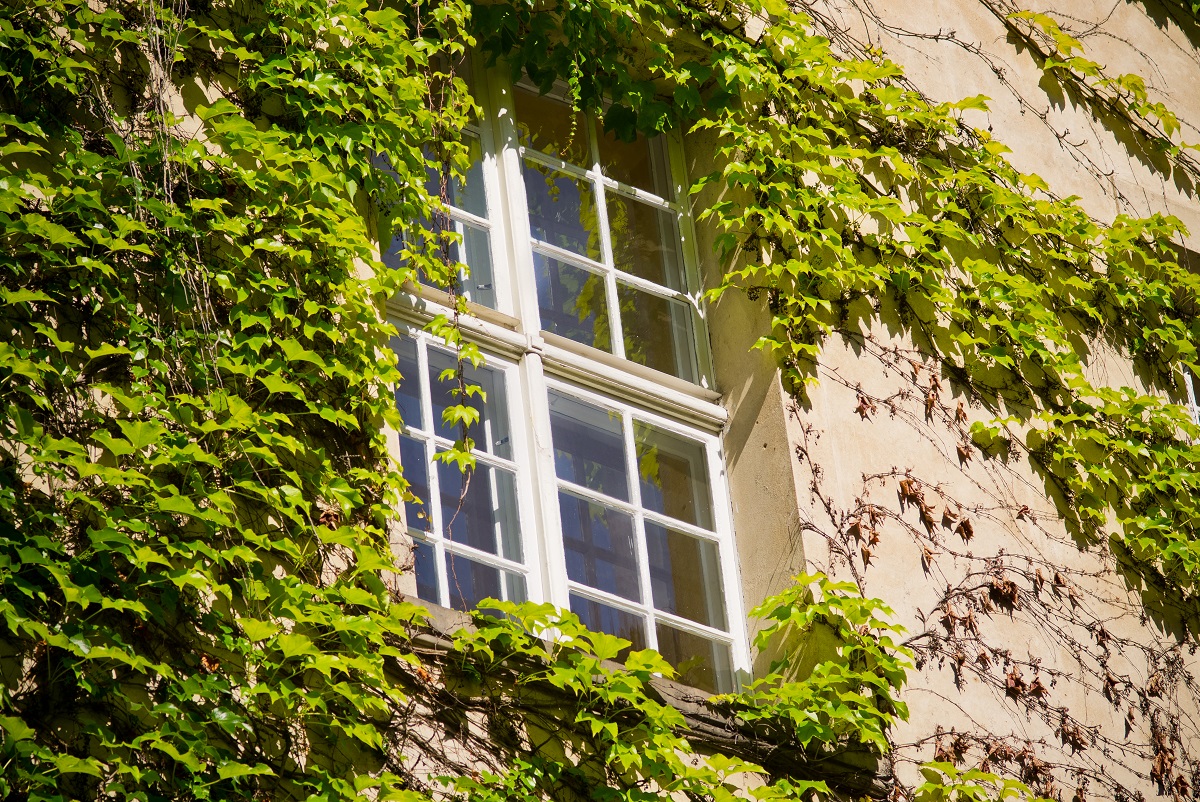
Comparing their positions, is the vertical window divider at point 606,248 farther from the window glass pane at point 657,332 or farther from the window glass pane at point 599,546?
the window glass pane at point 599,546

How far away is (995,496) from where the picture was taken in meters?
6.07

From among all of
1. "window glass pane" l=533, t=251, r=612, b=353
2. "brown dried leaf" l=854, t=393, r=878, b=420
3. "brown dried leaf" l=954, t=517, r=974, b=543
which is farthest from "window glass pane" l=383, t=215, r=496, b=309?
"brown dried leaf" l=954, t=517, r=974, b=543

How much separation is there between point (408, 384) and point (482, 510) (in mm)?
494

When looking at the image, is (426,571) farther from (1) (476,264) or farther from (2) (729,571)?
(1) (476,264)

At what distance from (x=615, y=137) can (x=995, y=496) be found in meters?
2.14

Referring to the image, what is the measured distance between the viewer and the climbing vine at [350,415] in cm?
393

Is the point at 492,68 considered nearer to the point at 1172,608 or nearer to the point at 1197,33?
the point at 1172,608

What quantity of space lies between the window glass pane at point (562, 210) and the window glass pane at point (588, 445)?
2.38ft

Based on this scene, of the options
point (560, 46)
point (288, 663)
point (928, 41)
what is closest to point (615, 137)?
point (560, 46)

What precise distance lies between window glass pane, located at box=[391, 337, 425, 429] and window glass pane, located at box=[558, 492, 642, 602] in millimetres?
589

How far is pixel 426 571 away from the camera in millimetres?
4809

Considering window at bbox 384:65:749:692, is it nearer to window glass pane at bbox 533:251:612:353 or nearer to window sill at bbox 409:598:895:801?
window glass pane at bbox 533:251:612:353

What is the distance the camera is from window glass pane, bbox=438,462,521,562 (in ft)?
16.4

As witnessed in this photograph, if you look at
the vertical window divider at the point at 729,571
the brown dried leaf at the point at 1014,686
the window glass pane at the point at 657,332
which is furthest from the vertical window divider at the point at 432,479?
the brown dried leaf at the point at 1014,686
